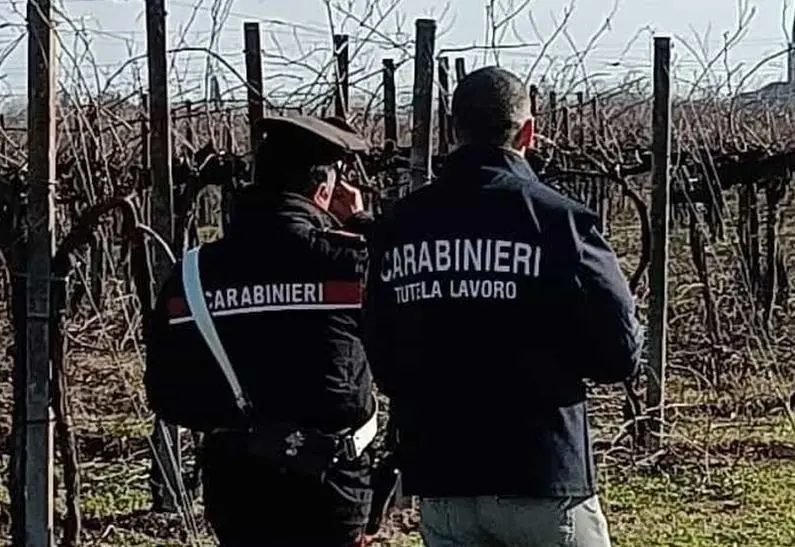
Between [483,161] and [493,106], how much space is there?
0.12 m

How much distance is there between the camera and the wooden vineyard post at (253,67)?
7043mm

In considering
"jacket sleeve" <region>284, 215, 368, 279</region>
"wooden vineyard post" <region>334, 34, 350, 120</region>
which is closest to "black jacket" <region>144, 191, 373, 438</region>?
"jacket sleeve" <region>284, 215, 368, 279</region>

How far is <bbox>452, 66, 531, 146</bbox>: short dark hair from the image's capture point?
3402 mm

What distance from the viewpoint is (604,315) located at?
10.7 ft

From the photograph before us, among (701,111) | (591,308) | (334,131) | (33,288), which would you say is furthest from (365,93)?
(701,111)

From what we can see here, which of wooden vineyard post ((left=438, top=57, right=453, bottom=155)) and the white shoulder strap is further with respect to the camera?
wooden vineyard post ((left=438, top=57, right=453, bottom=155))

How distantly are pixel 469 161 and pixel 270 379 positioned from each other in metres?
0.67

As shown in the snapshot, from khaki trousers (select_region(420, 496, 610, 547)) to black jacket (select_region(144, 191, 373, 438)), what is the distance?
13.7 inches

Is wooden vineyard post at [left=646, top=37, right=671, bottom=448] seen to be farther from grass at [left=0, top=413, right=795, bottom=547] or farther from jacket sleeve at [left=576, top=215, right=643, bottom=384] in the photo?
jacket sleeve at [left=576, top=215, right=643, bottom=384]

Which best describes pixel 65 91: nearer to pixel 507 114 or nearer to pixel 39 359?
pixel 39 359

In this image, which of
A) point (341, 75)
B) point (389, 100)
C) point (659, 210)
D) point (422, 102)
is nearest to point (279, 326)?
point (422, 102)

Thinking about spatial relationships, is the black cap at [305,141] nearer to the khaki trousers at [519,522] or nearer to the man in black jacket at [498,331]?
the man in black jacket at [498,331]

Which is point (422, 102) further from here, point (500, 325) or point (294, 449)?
point (500, 325)

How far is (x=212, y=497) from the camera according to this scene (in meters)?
3.73
